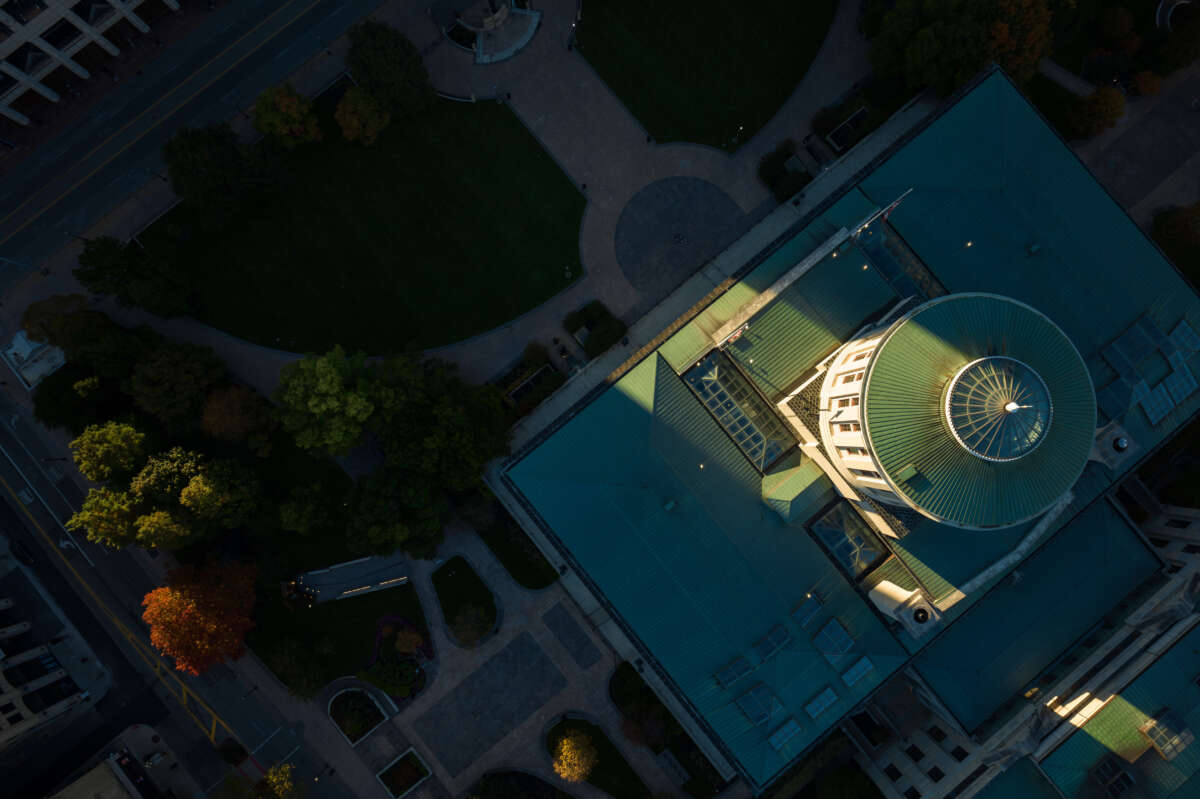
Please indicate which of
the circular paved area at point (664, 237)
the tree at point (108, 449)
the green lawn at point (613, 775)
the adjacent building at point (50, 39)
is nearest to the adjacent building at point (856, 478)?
the circular paved area at point (664, 237)

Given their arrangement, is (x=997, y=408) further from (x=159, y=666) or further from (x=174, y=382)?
(x=159, y=666)

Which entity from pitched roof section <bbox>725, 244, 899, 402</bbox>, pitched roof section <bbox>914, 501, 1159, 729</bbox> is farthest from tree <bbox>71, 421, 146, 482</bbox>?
pitched roof section <bbox>914, 501, 1159, 729</bbox>

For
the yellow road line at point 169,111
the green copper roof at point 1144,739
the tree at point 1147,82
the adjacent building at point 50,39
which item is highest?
the adjacent building at point 50,39

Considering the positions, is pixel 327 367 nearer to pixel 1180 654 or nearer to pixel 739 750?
pixel 739 750

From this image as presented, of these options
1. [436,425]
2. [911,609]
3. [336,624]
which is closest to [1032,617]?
[911,609]

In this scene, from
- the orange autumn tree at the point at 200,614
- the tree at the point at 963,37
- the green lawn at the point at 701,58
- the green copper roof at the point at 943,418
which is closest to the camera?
the green copper roof at the point at 943,418

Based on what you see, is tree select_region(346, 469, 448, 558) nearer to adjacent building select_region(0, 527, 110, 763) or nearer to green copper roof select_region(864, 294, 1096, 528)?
adjacent building select_region(0, 527, 110, 763)

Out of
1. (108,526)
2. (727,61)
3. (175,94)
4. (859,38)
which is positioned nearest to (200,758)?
(108,526)

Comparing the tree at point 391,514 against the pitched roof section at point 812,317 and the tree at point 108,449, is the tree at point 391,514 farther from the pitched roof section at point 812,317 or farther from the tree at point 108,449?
the pitched roof section at point 812,317
